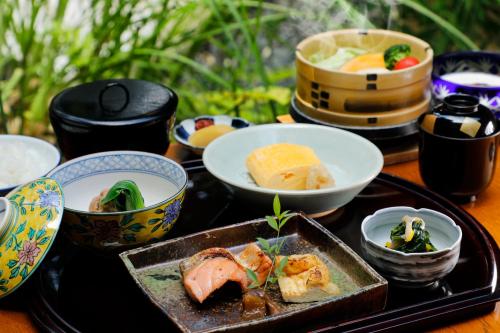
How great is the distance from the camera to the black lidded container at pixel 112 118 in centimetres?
159

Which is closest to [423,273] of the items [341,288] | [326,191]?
[341,288]

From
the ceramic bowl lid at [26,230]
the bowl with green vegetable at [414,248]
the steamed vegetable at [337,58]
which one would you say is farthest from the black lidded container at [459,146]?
the ceramic bowl lid at [26,230]

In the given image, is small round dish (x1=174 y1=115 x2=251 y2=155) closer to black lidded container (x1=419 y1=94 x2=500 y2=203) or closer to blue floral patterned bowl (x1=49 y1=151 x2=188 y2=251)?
blue floral patterned bowl (x1=49 y1=151 x2=188 y2=251)

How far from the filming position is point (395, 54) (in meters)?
1.85

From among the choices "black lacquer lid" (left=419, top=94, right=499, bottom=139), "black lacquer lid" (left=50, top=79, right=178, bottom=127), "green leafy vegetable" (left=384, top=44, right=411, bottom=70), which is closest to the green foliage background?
"green leafy vegetable" (left=384, top=44, right=411, bottom=70)

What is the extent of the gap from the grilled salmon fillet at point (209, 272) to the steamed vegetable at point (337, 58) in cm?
87

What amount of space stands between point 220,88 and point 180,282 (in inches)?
78.2

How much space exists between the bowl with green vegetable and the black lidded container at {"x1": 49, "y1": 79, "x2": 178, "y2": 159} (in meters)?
0.60

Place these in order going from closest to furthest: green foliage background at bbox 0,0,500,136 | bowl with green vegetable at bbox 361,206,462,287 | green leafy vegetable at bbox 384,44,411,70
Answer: bowl with green vegetable at bbox 361,206,462,287 < green leafy vegetable at bbox 384,44,411,70 < green foliage background at bbox 0,0,500,136

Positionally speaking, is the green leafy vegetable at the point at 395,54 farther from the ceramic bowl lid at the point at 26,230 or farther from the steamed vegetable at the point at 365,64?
the ceramic bowl lid at the point at 26,230

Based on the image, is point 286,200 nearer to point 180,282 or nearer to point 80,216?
point 180,282

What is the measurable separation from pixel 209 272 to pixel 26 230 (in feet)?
1.10

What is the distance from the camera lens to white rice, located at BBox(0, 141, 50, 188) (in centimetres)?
150

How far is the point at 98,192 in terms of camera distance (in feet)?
4.91
